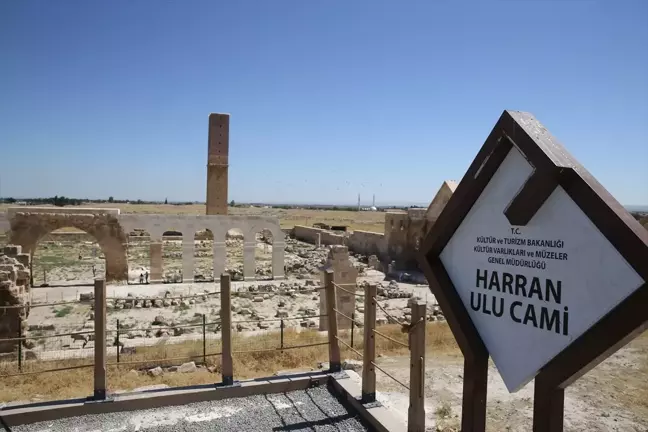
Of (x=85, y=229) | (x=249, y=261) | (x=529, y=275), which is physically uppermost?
(x=529, y=275)

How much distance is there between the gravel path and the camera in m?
5.22

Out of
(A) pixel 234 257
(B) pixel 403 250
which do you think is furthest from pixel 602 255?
(A) pixel 234 257

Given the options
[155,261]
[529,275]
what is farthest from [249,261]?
[529,275]

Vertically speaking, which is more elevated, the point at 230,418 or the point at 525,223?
the point at 525,223

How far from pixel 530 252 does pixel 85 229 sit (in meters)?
22.7

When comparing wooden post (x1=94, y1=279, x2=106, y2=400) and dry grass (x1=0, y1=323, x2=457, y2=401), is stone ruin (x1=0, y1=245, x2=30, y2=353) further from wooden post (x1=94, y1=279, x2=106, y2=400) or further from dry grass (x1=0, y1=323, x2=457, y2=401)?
wooden post (x1=94, y1=279, x2=106, y2=400)

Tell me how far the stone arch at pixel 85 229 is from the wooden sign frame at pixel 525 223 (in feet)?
68.5

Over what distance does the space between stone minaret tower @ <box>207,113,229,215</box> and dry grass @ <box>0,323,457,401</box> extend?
18576mm

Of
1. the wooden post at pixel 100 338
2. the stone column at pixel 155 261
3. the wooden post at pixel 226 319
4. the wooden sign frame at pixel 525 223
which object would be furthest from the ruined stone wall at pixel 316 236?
the wooden sign frame at pixel 525 223


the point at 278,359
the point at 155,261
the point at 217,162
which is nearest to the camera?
the point at 278,359

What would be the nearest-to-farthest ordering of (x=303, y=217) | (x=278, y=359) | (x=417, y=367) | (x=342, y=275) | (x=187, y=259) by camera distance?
1. (x=417, y=367)
2. (x=278, y=359)
3. (x=342, y=275)
4. (x=187, y=259)
5. (x=303, y=217)

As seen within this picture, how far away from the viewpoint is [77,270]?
25.1m

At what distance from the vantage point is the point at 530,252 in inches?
125

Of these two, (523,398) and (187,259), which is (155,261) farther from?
(523,398)
